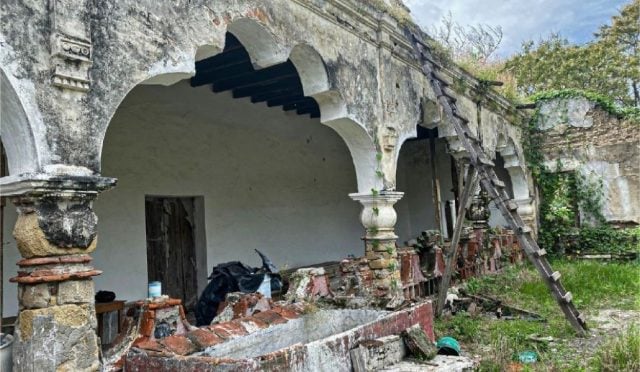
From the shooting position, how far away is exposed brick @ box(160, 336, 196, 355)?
3.32 metres

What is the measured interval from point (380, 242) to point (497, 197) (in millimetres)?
1577

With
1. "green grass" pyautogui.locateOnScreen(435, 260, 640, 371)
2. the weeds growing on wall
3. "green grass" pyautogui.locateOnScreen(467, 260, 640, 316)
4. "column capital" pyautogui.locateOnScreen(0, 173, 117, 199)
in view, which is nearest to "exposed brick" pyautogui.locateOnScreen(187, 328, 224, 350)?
"column capital" pyautogui.locateOnScreen(0, 173, 117, 199)

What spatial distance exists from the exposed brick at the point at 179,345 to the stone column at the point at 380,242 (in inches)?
148

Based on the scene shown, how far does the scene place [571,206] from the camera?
13.1 m

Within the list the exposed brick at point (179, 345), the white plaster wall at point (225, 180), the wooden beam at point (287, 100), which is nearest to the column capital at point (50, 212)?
the exposed brick at point (179, 345)

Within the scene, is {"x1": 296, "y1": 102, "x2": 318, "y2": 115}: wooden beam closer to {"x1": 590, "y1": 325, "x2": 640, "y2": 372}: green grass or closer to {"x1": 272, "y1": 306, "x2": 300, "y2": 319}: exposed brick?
{"x1": 272, "y1": 306, "x2": 300, "y2": 319}: exposed brick

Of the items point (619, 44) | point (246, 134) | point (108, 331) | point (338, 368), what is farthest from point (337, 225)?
point (619, 44)

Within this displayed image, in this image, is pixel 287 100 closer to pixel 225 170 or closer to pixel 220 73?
pixel 225 170

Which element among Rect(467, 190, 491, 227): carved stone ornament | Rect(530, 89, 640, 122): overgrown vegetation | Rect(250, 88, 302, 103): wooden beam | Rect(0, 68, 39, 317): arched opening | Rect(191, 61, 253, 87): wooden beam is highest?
Rect(530, 89, 640, 122): overgrown vegetation

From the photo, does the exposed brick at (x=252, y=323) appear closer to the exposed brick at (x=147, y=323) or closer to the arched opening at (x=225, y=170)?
the exposed brick at (x=147, y=323)

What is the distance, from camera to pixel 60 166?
10.8 feet

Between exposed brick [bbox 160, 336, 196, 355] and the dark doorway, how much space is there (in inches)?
175

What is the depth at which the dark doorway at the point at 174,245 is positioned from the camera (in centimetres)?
777

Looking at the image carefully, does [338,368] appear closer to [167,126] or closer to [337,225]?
[167,126]
